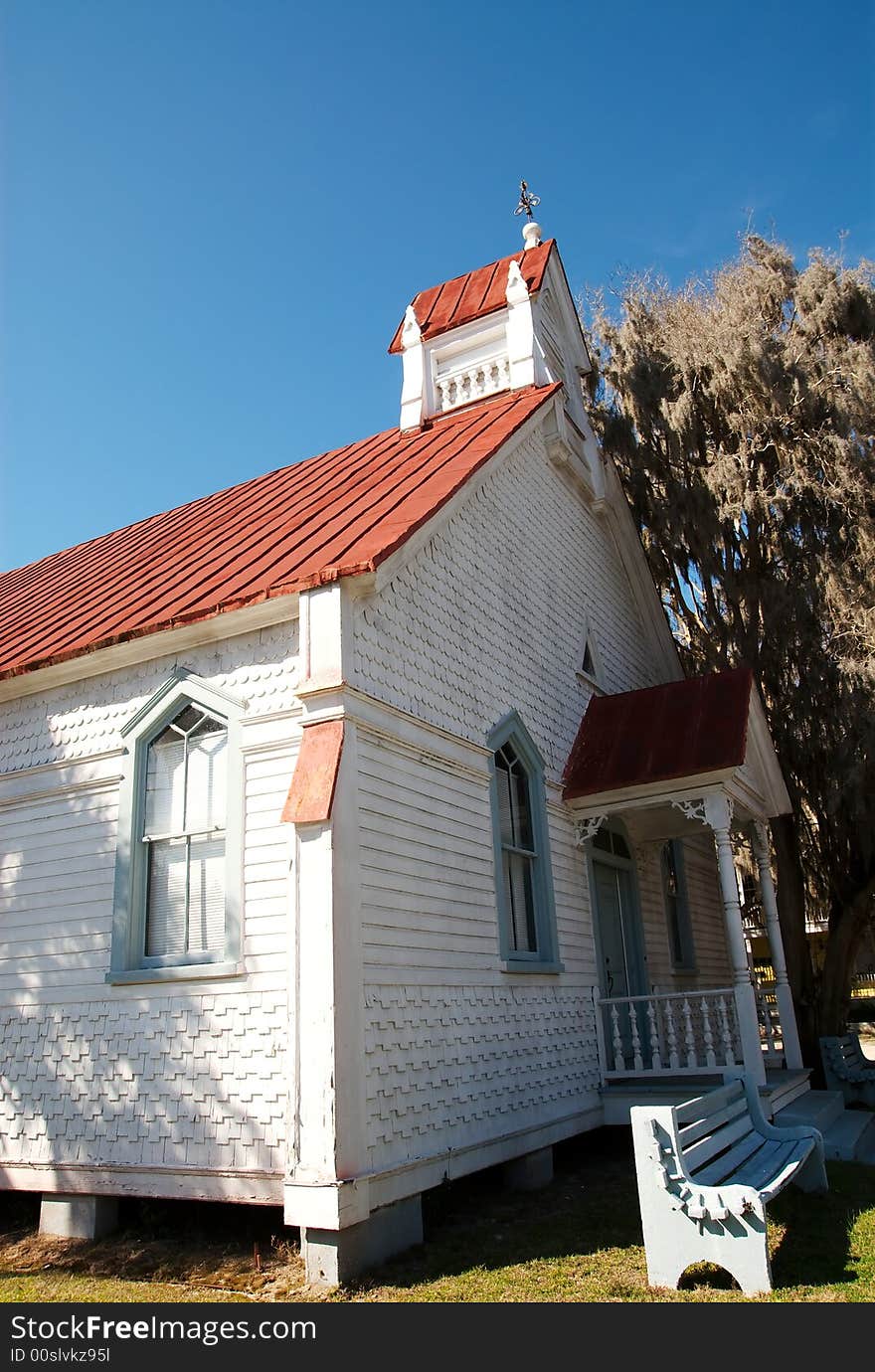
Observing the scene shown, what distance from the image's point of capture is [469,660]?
9672mm

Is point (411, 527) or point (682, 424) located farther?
point (682, 424)

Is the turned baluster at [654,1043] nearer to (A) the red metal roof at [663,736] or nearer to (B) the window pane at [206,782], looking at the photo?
(A) the red metal roof at [663,736]

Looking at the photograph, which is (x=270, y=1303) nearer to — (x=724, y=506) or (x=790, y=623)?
(x=790, y=623)

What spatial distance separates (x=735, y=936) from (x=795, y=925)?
6264 millimetres

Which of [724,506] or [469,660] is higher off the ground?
[724,506]

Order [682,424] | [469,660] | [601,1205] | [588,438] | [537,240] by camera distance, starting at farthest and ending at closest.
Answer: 1. [682,424]
2. [537,240]
3. [588,438]
4. [469,660]
5. [601,1205]

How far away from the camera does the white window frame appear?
7.47m

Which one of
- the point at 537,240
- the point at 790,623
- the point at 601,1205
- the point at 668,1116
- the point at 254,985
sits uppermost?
the point at 537,240

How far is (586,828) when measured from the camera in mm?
11312

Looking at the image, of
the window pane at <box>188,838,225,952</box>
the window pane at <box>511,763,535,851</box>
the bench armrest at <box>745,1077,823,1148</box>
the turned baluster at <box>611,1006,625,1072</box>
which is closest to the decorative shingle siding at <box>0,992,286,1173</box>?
the window pane at <box>188,838,225,952</box>

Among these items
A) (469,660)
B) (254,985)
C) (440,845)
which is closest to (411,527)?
(469,660)

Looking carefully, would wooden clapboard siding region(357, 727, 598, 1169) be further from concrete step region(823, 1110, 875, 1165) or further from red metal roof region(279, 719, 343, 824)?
concrete step region(823, 1110, 875, 1165)

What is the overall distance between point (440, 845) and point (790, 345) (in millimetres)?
11954

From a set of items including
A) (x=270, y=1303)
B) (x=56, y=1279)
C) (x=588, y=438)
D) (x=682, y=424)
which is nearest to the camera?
(x=270, y=1303)
